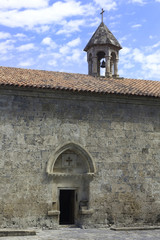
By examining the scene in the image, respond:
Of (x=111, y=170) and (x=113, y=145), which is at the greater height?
(x=113, y=145)

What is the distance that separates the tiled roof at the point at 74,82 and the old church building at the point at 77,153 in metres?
0.05

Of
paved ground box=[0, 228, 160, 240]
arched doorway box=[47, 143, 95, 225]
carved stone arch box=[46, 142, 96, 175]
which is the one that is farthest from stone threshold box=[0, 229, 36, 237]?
carved stone arch box=[46, 142, 96, 175]

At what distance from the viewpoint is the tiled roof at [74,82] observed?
39.6 feet

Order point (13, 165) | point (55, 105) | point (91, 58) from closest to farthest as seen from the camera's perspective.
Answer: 1. point (13, 165)
2. point (55, 105)
3. point (91, 58)

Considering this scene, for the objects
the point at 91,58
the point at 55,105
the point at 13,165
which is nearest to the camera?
the point at 13,165

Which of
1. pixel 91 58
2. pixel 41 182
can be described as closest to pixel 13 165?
pixel 41 182

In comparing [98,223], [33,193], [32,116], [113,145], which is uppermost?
[32,116]

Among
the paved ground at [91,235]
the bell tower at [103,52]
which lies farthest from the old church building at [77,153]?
the bell tower at [103,52]

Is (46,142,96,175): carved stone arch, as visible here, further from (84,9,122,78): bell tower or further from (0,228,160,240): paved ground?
(84,9,122,78): bell tower

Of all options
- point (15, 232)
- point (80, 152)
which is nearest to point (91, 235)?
point (15, 232)

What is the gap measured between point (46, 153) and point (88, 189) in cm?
200

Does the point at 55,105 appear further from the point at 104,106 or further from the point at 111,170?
the point at 111,170

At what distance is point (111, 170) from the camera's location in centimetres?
1237

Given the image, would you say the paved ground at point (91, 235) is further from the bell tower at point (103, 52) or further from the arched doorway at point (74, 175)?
the bell tower at point (103, 52)
